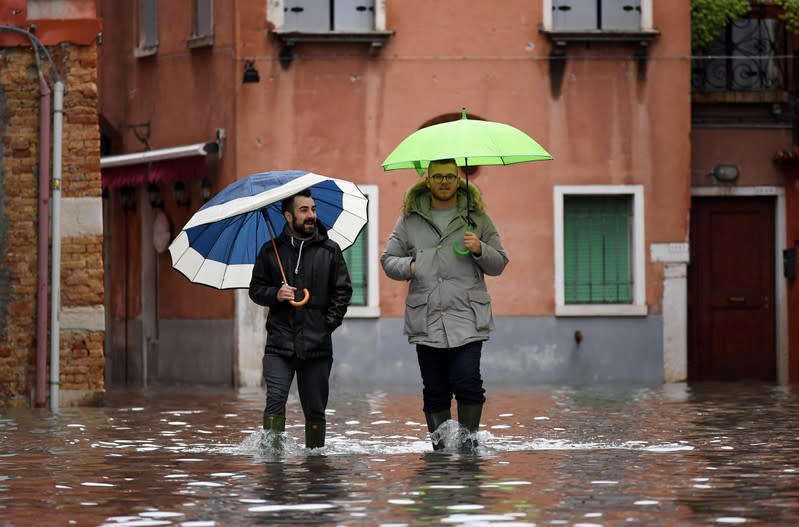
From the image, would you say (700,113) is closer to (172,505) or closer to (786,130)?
(786,130)

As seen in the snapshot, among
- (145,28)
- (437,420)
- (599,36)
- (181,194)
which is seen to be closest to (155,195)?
(181,194)

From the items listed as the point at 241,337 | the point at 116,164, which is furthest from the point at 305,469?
the point at 116,164

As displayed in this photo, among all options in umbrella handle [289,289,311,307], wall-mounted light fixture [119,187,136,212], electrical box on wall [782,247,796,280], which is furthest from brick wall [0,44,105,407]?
electrical box on wall [782,247,796,280]

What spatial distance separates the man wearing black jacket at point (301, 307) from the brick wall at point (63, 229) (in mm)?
6983

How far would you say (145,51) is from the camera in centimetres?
2744

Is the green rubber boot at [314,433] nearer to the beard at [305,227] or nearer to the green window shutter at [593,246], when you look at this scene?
the beard at [305,227]

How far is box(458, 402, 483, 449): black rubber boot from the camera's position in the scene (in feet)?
41.0

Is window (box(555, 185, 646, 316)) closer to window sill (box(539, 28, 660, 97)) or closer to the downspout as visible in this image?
window sill (box(539, 28, 660, 97))

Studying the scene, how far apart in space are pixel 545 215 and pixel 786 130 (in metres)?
3.76

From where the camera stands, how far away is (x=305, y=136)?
1002 inches

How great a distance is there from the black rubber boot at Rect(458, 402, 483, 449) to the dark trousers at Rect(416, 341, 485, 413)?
0.04 metres

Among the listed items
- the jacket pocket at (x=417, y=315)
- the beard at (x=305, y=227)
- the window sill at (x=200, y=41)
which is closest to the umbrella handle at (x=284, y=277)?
the beard at (x=305, y=227)

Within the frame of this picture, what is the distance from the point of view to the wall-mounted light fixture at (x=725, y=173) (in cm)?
2708

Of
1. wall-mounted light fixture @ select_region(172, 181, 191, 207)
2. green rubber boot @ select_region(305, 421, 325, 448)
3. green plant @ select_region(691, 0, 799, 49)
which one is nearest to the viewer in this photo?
green rubber boot @ select_region(305, 421, 325, 448)
